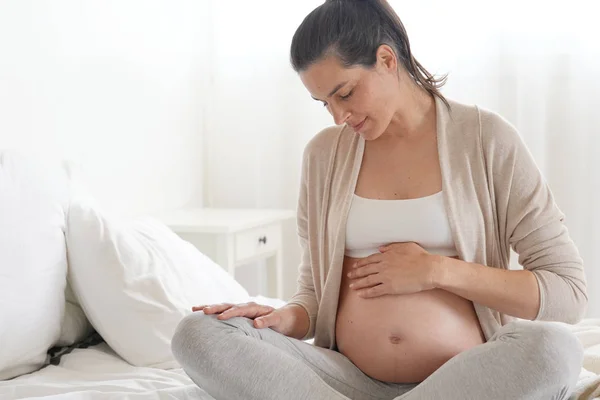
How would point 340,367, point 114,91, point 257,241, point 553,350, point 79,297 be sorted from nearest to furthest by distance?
point 553,350 < point 340,367 < point 79,297 < point 114,91 < point 257,241

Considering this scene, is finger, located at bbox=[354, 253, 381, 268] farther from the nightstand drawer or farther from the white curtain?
the white curtain

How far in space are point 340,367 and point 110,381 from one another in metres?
0.40

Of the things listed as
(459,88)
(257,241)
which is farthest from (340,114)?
(459,88)

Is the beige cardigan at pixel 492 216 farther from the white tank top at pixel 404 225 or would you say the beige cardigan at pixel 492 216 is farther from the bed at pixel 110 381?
the bed at pixel 110 381

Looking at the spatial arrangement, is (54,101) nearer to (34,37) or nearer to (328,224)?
(34,37)

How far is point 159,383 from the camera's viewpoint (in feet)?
4.96

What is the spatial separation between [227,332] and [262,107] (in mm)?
1932

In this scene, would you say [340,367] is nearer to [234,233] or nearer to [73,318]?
[73,318]

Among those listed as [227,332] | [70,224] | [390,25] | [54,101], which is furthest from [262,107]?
[227,332]

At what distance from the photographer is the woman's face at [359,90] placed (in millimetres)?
1404

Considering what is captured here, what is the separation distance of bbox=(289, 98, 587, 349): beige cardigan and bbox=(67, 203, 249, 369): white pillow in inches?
13.4

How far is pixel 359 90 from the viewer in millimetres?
1423

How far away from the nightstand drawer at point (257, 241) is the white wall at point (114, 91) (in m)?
0.35

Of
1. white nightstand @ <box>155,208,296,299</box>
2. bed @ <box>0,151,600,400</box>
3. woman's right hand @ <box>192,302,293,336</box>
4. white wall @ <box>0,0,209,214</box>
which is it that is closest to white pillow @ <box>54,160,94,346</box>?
bed @ <box>0,151,600,400</box>
